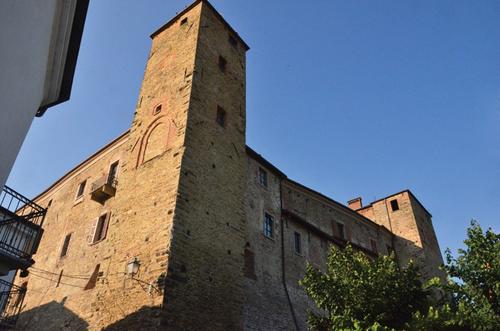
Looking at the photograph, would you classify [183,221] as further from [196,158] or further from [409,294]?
[409,294]

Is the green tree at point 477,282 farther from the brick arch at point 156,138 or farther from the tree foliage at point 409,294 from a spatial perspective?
the brick arch at point 156,138

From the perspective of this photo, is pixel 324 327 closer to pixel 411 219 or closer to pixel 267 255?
pixel 267 255

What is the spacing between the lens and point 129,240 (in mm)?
11844

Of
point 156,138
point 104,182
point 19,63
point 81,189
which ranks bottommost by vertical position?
point 19,63

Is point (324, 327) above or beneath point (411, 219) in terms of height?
beneath

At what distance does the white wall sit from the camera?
13.6 feet

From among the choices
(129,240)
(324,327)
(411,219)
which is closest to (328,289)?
(324,327)

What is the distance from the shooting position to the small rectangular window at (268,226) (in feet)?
54.0

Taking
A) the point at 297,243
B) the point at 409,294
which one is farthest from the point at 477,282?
the point at 297,243

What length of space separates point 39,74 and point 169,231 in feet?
18.6

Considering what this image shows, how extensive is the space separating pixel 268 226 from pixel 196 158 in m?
5.55

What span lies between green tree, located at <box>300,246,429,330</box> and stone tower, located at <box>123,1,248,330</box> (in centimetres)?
272

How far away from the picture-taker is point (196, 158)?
1266cm

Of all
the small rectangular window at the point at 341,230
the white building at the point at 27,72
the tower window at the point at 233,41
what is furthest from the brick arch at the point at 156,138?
the small rectangular window at the point at 341,230
